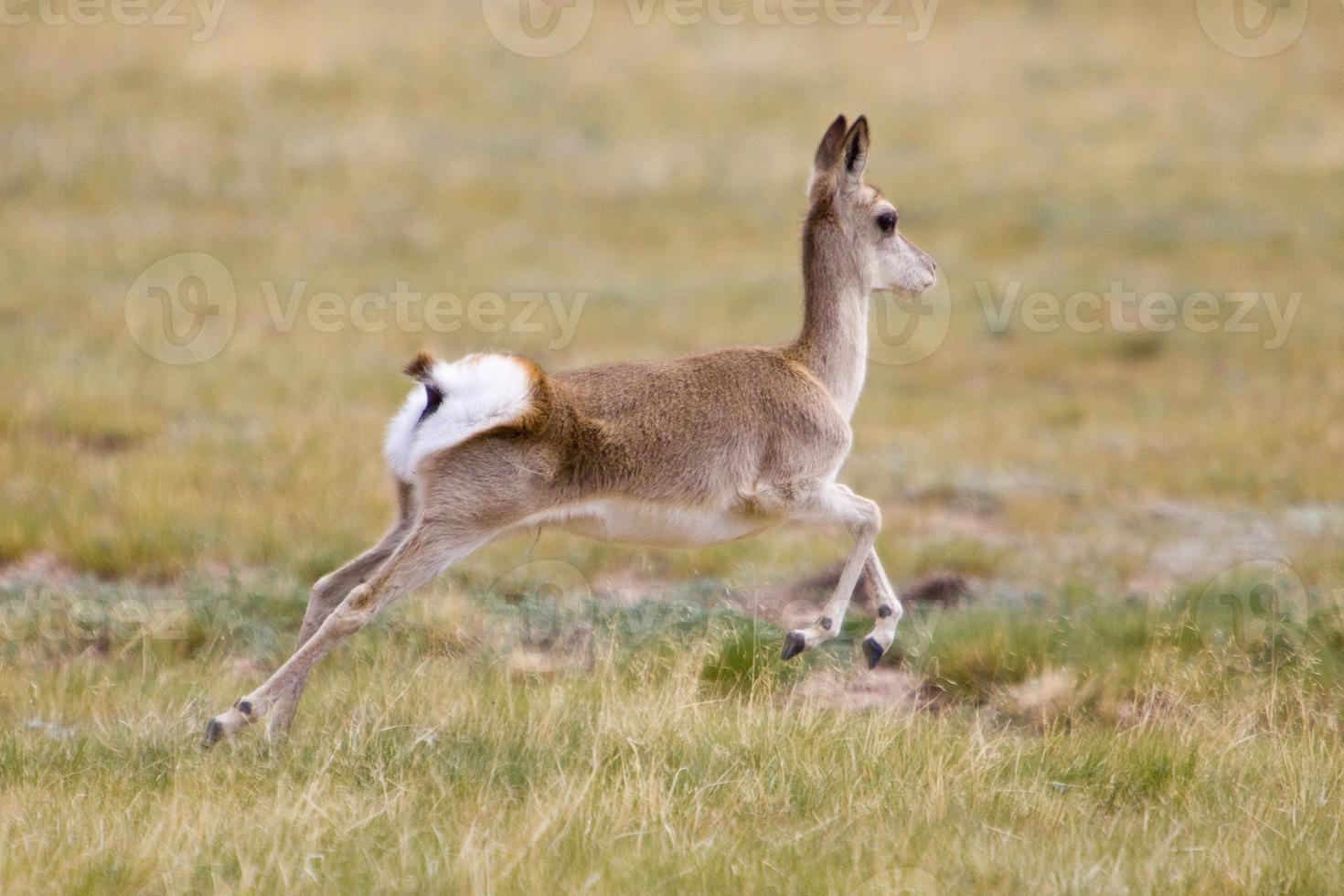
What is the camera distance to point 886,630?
20.2ft

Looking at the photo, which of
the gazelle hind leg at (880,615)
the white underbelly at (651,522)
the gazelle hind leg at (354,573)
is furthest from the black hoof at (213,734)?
the gazelle hind leg at (880,615)

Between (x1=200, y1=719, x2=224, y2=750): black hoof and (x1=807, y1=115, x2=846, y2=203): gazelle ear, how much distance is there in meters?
3.48

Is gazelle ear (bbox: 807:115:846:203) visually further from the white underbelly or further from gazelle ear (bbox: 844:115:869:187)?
the white underbelly

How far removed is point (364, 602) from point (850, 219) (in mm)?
2917

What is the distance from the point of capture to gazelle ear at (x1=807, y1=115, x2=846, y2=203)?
6973 mm

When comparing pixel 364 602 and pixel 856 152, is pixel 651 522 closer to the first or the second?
pixel 364 602

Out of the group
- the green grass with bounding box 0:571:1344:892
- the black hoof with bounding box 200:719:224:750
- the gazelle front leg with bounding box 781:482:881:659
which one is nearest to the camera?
the green grass with bounding box 0:571:1344:892

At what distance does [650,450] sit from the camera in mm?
5941

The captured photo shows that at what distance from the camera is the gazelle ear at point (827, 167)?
6.97 m

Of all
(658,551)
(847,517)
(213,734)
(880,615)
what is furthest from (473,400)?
(658,551)

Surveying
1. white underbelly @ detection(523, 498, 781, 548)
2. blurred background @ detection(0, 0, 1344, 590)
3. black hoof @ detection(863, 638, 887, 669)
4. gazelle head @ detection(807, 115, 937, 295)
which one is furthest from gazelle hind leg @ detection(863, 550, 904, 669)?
blurred background @ detection(0, 0, 1344, 590)

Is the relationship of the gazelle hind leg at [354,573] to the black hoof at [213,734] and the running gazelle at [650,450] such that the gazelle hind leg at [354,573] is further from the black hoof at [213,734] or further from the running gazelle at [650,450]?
the black hoof at [213,734]

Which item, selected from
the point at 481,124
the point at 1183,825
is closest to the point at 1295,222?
the point at 481,124

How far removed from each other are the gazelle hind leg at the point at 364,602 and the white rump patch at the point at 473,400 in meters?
0.32
